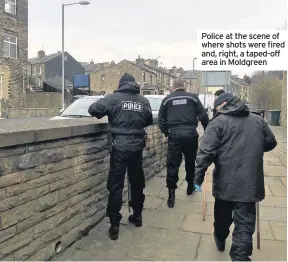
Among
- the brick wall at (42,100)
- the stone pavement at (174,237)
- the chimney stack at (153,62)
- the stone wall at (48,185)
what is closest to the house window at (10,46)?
the brick wall at (42,100)

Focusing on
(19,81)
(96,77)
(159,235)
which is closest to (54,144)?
(159,235)

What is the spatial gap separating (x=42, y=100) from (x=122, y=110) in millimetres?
34945

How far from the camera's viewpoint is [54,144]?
3.70m

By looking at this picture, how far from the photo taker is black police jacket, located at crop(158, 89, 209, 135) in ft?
18.9

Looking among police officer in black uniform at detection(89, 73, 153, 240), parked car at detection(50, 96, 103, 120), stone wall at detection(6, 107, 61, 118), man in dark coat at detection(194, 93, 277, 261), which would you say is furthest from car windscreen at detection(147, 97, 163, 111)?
stone wall at detection(6, 107, 61, 118)

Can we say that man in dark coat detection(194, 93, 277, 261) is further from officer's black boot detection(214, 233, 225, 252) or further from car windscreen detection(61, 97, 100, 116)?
car windscreen detection(61, 97, 100, 116)

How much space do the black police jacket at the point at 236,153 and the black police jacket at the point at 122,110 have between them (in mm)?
1078

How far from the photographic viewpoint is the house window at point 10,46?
31.8 metres

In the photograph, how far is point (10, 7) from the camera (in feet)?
106

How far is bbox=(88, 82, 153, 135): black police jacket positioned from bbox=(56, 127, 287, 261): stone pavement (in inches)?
47.8

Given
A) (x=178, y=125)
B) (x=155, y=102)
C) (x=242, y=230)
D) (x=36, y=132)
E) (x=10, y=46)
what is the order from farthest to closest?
(x=10, y=46), (x=155, y=102), (x=178, y=125), (x=242, y=230), (x=36, y=132)

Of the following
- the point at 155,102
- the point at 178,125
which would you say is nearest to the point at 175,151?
the point at 178,125

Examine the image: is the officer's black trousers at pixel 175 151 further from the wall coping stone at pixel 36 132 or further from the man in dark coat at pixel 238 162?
the man in dark coat at pixel 238 162

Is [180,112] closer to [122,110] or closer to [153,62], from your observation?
[122,110]
